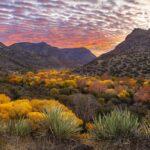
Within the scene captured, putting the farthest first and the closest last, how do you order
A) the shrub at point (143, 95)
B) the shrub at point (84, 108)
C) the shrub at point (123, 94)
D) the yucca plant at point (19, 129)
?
the shrub at point (123, 94) → the shrub at point (143, 95) → the shrub at point (84, 108) → the yucca plant at point (19, 129)

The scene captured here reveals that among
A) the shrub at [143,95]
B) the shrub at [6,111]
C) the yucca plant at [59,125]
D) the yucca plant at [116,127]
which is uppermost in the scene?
the yucca plant at [116,127]

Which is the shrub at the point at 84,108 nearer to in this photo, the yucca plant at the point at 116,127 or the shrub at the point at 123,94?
the shrub at the point at 123,94

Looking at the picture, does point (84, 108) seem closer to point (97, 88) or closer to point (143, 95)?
point (143, 95)

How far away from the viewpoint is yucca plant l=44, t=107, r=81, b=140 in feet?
32.7

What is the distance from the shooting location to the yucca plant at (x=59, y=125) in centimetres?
998

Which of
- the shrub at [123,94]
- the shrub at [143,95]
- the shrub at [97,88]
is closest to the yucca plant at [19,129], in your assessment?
the shrub at [143,95]

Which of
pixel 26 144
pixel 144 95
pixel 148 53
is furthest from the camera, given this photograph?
pixel 148 53

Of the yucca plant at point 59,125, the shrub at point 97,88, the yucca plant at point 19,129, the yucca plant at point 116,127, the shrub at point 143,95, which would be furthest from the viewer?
the shrub at point 97,88

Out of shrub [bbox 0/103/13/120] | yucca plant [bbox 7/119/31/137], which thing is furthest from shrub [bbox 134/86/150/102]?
yucca plant [bbox 7/119/31/137]

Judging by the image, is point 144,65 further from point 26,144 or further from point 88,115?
point 26,144

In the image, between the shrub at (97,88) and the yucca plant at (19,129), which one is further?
the shrub at (97,88)

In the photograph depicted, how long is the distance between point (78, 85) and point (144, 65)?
32994 mm

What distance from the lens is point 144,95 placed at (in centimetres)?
5350

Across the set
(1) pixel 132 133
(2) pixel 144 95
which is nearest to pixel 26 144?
(1) pixel 132 133
